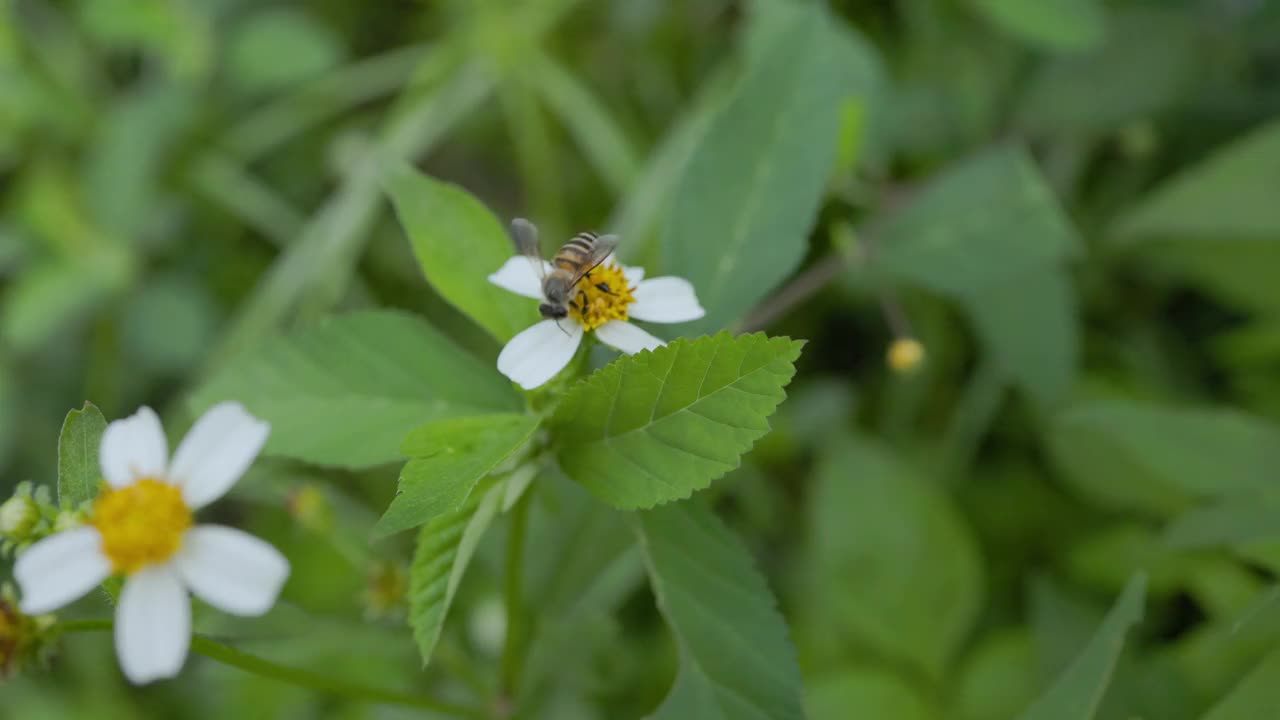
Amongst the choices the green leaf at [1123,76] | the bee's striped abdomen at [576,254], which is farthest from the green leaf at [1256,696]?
the green leaf at [1123,76]

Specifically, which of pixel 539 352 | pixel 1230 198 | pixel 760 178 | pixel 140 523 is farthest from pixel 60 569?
pixel 1230 198

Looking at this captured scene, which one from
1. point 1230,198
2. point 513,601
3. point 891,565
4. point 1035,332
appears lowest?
point 513,601

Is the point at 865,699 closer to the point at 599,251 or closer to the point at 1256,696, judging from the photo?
the point at 1256,696

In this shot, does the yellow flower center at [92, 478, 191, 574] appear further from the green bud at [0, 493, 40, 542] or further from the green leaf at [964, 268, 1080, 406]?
the green leaf at [964, 268, 1080, 406]

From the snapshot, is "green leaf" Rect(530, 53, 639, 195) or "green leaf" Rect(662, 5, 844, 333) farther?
"green leaf" Rect(530, 53, 639, 195)

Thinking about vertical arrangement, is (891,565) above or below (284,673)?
above

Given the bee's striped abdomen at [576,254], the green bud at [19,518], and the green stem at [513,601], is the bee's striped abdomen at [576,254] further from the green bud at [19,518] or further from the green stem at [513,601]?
the green bud at [19,518]

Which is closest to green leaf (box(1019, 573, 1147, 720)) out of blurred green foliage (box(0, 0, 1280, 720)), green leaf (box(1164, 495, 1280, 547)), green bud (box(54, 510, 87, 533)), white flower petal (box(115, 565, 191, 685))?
blurred green foliage (box(0, 0, 1280, 720))

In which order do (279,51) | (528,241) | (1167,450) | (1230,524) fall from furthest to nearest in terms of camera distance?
1. (279,51)
2. (1167,450)
3. (1230,524)
4. (528,241)
